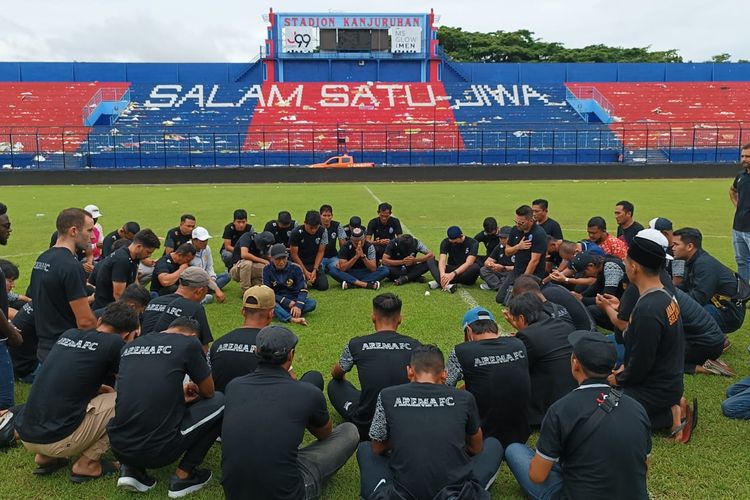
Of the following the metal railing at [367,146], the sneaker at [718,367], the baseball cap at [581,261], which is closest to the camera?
the sneaker at [718,367]

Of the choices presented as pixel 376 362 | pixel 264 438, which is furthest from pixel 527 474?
pixel 264 438

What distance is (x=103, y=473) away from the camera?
179 inches

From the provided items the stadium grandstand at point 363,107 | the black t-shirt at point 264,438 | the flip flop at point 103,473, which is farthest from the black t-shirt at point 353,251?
the stadium grandstand at point 363,107

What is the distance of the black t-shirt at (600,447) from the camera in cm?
337

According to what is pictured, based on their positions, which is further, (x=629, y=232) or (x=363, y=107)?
→ (x=363, y=107)

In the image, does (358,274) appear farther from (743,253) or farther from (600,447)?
(600,447)

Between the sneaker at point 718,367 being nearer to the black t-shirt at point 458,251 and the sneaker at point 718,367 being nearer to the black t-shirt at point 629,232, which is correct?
the black t-shirt at point 629,232

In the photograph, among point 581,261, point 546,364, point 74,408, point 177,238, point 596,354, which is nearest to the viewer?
point 596,354

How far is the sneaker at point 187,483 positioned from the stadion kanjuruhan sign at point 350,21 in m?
54.1

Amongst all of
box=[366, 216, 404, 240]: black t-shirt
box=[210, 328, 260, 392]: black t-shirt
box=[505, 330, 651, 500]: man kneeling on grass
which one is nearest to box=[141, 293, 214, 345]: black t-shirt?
box=[210, 328, 260, 392]: black t-shirt

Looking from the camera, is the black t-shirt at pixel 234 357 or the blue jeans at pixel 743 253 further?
the blue jeans at pixel 743 253

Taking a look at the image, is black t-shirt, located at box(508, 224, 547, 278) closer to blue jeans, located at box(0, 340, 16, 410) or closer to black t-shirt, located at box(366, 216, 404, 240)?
black t-shirt, located at box(366, 216, 404, 240)

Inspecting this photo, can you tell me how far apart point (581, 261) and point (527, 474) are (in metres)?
4.63

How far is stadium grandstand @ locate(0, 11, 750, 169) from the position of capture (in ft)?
138
